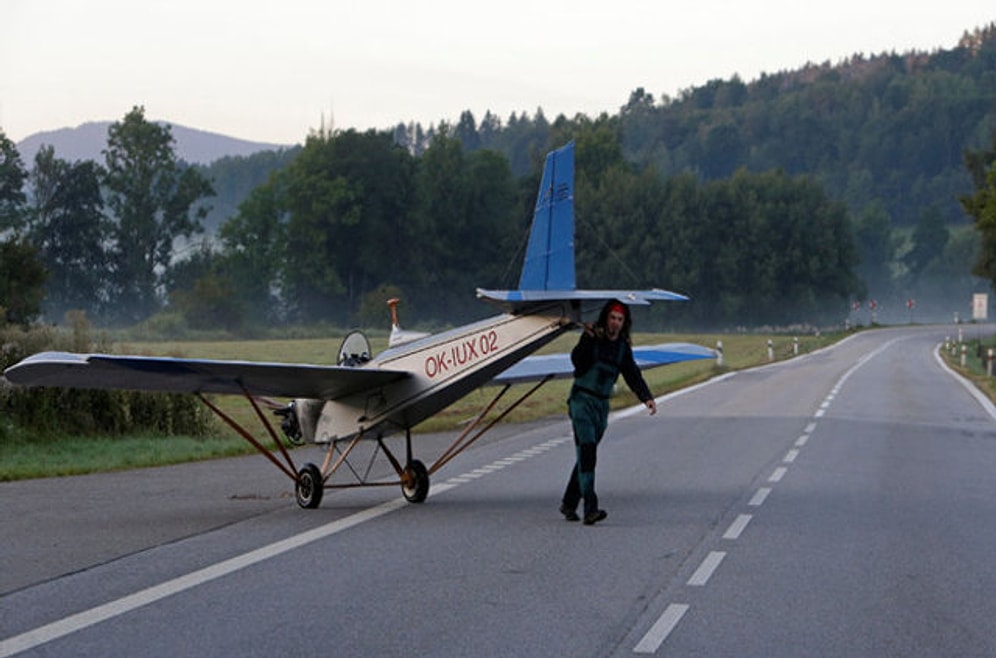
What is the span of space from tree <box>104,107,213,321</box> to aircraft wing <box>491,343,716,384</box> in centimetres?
8122

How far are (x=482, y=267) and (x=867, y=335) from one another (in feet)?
109

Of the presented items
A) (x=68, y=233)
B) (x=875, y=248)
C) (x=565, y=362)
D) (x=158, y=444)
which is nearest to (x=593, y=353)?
(x=565, y=362)

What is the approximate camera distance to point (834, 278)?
402ft

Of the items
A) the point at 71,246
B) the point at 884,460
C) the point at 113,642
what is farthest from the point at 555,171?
the point at 71,246

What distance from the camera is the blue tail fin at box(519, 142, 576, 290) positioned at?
39.1 feet

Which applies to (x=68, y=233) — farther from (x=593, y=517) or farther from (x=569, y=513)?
(x=593, y=517)

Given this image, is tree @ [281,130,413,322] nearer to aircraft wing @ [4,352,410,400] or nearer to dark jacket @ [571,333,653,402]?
aircraft wing @ [4,352,410,400]

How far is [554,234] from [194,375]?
134 inches

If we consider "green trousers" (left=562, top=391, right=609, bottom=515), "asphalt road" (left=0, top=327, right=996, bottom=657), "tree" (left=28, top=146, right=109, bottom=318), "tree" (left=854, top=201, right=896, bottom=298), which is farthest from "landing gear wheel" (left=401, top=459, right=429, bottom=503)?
"tree" (left=854, top=201, right=896, bottom=298)

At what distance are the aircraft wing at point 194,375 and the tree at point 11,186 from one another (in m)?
74.5

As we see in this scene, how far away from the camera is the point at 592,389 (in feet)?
37.4

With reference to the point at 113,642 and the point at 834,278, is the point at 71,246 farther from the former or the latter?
the point at 113,642

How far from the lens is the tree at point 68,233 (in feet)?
290

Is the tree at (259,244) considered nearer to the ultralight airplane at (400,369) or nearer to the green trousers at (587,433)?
the ultralight airplane at (400,369)
